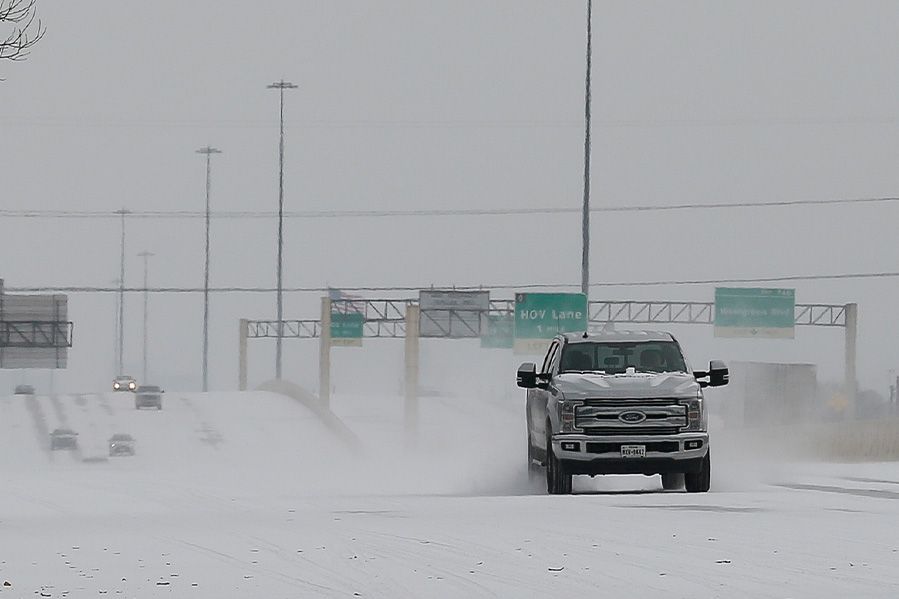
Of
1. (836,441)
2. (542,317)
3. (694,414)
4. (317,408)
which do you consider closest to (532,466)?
(694,414)

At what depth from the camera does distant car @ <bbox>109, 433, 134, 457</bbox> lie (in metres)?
77.6

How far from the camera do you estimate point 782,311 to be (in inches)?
3253

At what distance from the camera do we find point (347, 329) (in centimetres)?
9575

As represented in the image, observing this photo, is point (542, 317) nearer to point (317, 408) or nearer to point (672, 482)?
point (317, 408)

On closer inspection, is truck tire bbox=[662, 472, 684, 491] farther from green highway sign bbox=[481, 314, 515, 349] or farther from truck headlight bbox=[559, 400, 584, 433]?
green highway sign bbox=[481, 314, 515, 349]

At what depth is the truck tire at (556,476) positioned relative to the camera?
80.9 ft

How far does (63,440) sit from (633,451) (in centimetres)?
5923

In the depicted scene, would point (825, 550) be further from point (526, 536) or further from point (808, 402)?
point (808, 402)

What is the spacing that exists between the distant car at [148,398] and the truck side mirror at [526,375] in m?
72.2

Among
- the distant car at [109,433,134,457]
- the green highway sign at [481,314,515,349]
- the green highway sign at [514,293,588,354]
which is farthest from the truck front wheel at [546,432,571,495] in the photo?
the green highway sign at [481,314,515,349]

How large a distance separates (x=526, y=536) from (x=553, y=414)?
7041 millimetres

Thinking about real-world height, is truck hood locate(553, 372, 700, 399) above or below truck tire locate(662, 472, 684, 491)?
above

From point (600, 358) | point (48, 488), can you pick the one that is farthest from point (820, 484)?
point (48, 488)

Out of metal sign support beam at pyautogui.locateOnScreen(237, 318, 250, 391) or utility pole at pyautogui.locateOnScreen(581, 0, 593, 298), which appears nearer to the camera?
utility pole at pyautogui.locateOnScreen(581, 0, 593, 298)
